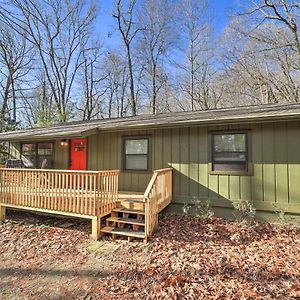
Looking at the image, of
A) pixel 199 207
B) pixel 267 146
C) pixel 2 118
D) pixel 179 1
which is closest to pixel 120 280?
pixel 199 207

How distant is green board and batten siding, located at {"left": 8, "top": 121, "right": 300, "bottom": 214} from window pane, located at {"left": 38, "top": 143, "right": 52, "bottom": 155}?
2.11 metres

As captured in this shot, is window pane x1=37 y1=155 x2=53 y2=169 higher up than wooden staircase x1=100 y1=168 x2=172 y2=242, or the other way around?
window pane x1=37 y1=155 x2=53 y2=169

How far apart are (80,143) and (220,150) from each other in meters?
5.13

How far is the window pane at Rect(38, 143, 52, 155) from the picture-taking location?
9.45m

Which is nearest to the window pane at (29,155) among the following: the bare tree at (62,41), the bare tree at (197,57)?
the bare tree at (62,41)

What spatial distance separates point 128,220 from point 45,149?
5672mm

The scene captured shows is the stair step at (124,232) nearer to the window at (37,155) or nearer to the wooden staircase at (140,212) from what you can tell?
the wooden staircase at (140,212)

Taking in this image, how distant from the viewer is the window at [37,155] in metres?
9.40

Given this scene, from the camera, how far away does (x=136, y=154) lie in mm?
7781

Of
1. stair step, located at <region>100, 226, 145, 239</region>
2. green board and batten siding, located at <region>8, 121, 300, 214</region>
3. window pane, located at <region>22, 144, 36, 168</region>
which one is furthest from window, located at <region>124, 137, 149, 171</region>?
window pane, located at <region>22, 144, 36, 168</region>

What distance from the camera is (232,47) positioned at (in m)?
18.4

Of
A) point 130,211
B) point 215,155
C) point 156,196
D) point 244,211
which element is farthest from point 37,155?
point 244,211

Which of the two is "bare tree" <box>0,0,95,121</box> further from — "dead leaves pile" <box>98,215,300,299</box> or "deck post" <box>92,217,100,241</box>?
"dead leaves pile" <box>98,215,300,299</box>

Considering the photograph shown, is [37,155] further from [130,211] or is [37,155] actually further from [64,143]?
[130,211]
